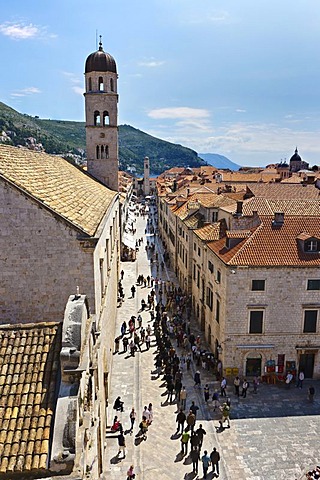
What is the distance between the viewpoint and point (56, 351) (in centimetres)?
983

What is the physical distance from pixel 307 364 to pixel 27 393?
66.8 ft

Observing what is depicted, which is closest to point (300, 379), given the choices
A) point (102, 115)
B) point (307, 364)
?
point (307, 364)

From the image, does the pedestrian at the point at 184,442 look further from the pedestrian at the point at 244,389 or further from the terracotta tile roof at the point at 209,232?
the terracotta tile roof at the point at 209,232

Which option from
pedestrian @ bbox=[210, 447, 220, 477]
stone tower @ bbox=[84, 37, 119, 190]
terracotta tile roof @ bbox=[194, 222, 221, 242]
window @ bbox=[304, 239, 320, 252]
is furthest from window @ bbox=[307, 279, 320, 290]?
stone tower @ bbox=[84, 37, 119, 190]

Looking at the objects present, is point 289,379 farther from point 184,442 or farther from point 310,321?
point 184,442

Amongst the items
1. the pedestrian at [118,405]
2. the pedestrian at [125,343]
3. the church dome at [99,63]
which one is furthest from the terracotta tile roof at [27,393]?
the church dome at [99,63]

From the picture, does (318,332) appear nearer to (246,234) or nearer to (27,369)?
(246,234)

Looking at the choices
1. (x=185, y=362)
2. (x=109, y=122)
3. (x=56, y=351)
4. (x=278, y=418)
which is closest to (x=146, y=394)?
(x=185, y=362)

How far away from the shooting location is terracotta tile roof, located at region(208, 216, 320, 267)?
23.9 m

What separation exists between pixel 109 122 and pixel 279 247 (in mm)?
23785

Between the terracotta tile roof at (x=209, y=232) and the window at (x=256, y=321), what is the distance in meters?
7.50

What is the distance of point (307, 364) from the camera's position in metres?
25.1

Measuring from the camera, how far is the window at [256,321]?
24.2 m

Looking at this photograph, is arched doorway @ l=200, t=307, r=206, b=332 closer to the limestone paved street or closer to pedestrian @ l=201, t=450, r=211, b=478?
the limestone paved street
